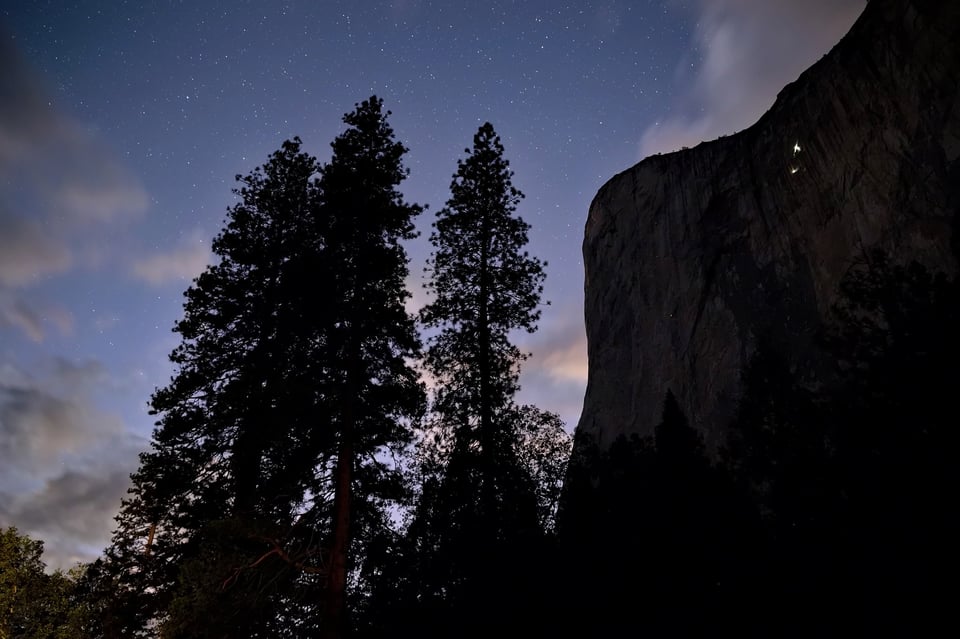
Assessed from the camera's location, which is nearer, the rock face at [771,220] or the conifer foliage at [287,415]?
the conifer foliage at [287,415]

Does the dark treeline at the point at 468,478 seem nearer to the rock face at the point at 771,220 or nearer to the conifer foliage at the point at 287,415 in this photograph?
the conifer foliage at the point at 287,415

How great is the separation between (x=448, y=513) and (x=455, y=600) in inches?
Answer: 93.5

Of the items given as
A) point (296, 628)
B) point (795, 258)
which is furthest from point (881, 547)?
point (795, 258)

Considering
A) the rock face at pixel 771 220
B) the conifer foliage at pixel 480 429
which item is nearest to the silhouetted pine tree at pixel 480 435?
→ the conifer foliage at pixel 480 429

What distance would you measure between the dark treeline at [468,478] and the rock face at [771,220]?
111 inches

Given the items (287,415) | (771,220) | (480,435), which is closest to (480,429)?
(480,435)

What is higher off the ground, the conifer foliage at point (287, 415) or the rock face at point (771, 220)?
the rock face at point (771, 220)

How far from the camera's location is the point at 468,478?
1412 cm

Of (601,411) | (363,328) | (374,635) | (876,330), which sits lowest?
(374,635)

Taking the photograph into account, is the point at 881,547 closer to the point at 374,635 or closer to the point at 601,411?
the point at 374,635

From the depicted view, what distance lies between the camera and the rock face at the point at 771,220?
54.1ft

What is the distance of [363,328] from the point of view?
12484 mm

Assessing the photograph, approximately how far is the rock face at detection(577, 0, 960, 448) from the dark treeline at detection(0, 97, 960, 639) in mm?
2829

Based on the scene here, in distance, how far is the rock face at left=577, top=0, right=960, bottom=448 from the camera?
54.1 ft
